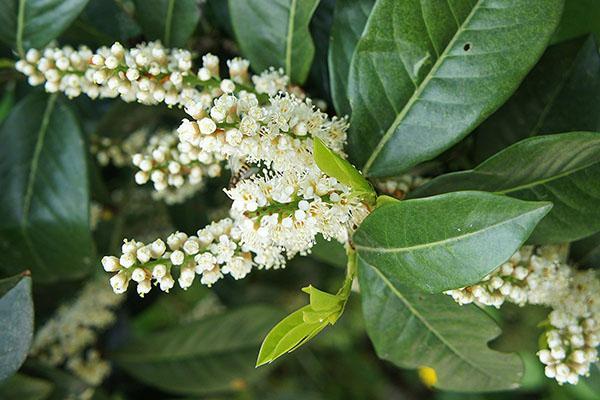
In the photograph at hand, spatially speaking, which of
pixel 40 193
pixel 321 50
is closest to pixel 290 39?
pixel 321 50

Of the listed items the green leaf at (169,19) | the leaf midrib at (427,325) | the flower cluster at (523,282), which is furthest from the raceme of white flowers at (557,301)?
the green leaf at (169,19)

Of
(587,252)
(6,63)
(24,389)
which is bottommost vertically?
(24,389)

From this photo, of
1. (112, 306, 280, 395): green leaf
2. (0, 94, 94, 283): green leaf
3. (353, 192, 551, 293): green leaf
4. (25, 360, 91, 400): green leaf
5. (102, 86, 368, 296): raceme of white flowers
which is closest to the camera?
(353, 192, 551, 293): green leaf

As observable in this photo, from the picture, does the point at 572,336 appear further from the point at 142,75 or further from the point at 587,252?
the point at 142,75

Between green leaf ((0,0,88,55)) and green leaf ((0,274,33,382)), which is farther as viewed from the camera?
green leaf ((0,0,88,55))

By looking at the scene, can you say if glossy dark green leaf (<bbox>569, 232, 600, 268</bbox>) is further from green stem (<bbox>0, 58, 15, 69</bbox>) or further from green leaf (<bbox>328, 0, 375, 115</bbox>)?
green stem (<bbox>0, 58, 15, 69</bbox>)

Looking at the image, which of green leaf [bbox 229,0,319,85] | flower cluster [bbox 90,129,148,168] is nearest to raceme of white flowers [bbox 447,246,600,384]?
green leaf [bbox 229,0,319,85]

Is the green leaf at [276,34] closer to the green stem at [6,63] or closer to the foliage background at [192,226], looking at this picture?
the foliage background at [192,226]

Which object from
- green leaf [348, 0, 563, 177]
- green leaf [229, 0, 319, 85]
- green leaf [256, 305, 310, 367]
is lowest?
green leaf [256, 305, 310, 367]
